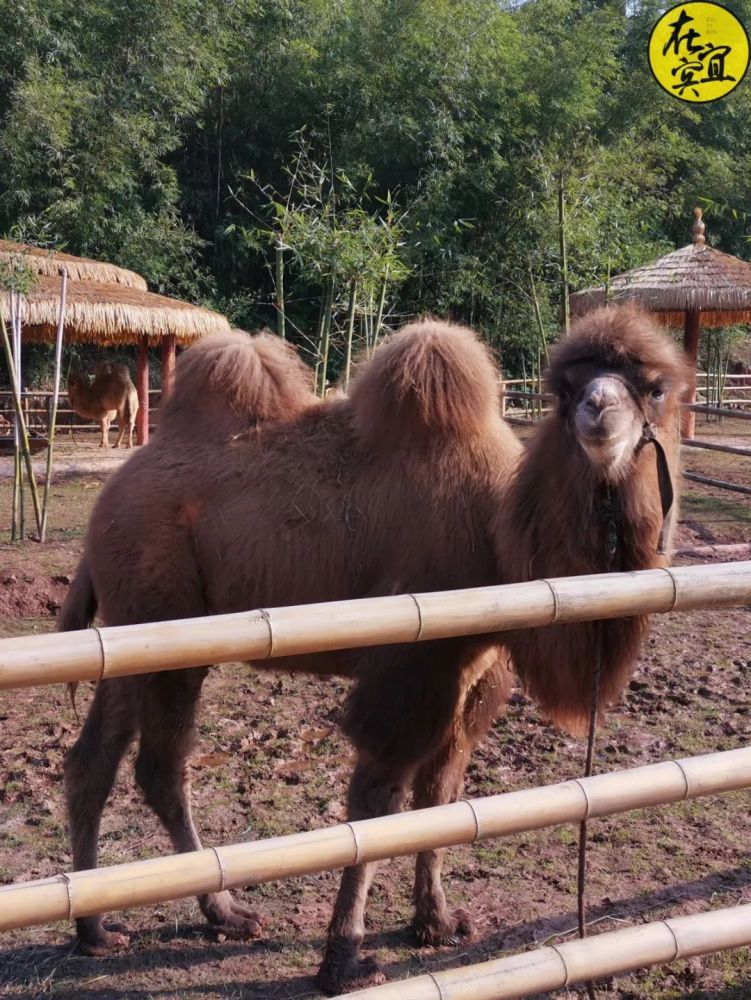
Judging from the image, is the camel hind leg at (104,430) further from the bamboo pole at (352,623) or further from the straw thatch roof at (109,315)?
the bamboo pole at (352,623)

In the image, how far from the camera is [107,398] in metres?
17.1

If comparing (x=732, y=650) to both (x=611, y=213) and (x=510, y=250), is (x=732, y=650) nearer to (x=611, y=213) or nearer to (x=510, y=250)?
(x=611, y=213)

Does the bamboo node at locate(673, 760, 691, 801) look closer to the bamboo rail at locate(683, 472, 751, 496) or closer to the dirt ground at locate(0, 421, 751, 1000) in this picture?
the dirt ground at locate(0, 421, 751, 1000)

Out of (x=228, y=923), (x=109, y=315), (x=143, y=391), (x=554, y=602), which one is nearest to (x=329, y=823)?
(x=228, y=923)

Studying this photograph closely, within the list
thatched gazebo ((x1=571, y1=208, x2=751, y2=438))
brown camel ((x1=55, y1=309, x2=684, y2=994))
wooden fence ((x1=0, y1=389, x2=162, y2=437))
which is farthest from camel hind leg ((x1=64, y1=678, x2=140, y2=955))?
wooden fence ((x1=0, y1=389, x2=162, y2=437))

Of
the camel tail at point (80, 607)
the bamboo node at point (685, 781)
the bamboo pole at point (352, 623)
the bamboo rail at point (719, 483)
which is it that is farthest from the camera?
the bamboo rail at point (719, 483)

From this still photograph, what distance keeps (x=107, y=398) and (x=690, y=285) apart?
986cm

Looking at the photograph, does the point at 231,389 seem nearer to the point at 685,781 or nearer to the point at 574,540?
the point at 574,540

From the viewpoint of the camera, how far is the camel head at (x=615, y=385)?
2555 millimetres

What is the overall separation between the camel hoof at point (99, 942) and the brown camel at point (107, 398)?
14.4m

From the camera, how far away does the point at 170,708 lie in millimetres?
3486

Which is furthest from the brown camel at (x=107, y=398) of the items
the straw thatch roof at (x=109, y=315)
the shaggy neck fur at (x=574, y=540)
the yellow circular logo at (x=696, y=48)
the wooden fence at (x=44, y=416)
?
the shaggy neck fur at (x=574, y=540)

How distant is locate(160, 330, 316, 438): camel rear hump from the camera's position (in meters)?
3.71

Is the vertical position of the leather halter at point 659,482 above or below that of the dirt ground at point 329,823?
above
